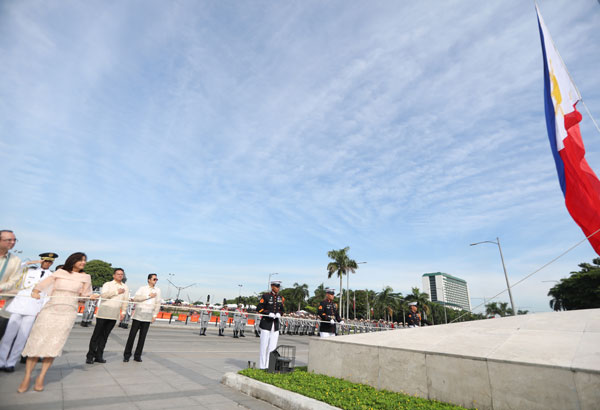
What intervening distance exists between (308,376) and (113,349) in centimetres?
613

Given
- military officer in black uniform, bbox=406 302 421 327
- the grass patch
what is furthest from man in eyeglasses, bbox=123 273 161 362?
military officer in black uniform, bbox=406 302 421 327

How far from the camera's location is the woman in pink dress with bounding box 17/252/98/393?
4258mm

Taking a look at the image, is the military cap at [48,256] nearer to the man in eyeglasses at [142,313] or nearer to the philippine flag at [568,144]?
the man in eyeglasses at [142,313]

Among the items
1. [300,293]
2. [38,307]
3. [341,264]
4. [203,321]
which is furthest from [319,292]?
[38,307]

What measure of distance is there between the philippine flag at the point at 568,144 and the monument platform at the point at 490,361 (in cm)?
189

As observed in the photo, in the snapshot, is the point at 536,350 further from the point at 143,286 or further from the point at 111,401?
the point at 143,286

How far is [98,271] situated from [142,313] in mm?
88691

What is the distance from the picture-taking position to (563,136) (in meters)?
6.42

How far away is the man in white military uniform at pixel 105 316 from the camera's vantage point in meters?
6.64

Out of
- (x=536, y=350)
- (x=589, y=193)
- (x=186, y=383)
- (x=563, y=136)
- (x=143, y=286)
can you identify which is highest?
(x=563, y=136)

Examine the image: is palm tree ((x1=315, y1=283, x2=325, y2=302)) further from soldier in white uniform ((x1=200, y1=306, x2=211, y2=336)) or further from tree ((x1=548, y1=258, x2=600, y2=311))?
soldier in white uniform ((x1=200, y1=306, x2=211, y2=336))

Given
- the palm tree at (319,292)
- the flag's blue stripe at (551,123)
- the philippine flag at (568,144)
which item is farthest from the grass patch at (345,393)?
the palm tree at (319,292)

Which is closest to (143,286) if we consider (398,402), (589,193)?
(398,402)

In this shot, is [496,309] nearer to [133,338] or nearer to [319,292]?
[319,292]
